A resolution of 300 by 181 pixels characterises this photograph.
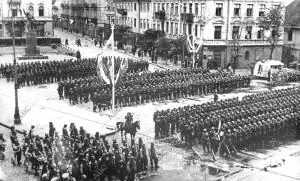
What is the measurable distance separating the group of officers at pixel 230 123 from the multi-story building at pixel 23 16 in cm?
5338

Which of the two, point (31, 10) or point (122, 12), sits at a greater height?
point (31, 10)

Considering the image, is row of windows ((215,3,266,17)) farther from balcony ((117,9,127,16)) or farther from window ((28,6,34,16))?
window ((28,6,34,16))

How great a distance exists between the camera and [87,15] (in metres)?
99.6

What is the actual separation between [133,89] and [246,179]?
616 inches

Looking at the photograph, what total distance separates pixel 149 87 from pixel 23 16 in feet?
156

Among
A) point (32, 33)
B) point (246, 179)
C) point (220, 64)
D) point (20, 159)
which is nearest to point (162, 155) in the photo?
point (246, 179)

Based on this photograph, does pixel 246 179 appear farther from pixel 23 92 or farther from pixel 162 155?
pixel 23 92

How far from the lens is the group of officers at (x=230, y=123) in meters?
23.4

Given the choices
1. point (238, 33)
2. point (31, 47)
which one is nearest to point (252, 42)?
point (238, 33)

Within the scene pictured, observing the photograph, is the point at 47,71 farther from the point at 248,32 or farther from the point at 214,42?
the point at 248,32

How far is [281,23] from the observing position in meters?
56.4

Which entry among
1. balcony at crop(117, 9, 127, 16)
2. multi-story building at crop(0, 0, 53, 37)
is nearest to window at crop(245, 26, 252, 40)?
balcony at crop(117, 9, 127, 16)

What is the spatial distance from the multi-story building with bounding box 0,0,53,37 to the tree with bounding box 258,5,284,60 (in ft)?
125

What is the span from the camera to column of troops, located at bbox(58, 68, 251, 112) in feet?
110
